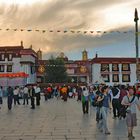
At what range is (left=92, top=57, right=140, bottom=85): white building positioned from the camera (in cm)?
9581

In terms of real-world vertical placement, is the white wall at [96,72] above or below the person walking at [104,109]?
above

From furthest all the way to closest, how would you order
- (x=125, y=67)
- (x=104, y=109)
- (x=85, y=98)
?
(x=125, y=67) < (x=85, y=98) < (x=104, y=109)

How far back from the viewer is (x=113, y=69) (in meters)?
96.1

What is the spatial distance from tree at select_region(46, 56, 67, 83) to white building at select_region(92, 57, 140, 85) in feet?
22.9

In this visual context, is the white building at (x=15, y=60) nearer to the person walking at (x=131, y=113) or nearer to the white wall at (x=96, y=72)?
the white wall at (x=96, y=72)

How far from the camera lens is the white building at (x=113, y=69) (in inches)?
3772

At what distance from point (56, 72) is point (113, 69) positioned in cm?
1283

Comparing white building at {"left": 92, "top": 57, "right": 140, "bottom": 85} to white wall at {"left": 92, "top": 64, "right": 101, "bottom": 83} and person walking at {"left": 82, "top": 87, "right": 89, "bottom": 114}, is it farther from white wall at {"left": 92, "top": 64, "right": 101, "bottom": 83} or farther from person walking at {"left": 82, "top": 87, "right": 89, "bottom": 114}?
person walking at {"left": 82, "top": 87, "right": 89, "bottom": 114}

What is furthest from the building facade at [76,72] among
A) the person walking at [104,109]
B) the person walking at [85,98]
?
the person walking at [104,109]

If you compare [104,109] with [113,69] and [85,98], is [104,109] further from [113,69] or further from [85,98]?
[113,69]

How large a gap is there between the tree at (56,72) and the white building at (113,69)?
22.9 ft

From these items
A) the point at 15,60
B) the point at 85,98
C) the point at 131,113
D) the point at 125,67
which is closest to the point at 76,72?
the point at 125,67

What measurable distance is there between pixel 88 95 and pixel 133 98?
10.9 m

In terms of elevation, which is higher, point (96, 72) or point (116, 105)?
point (96, 72)
